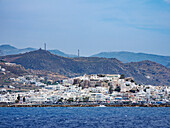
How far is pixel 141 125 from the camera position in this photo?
258ft

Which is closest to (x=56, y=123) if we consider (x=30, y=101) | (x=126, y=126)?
(x=126, y=126)

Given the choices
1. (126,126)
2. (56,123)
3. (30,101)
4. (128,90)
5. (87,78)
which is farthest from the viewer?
(87,78)

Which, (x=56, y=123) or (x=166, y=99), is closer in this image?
(x=56, y=123)

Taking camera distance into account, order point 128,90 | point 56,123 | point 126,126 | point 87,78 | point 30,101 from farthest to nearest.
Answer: point 87,78, point 128,90, point 30,101, point 56,123, point 126,126

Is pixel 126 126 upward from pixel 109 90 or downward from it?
downward

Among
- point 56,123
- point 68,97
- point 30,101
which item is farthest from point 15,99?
point 56,123

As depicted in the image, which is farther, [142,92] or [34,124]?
[142,92]

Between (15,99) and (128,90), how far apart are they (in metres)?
43.1

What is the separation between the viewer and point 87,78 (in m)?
199

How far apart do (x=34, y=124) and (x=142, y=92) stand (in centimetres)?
10327

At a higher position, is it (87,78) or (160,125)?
(87,78)

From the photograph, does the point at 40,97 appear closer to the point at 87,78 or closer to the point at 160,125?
the point at 87,78

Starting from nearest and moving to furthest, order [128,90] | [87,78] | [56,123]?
[56,123] < [128,90] < [87,78]

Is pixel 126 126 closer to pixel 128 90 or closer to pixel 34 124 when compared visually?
pixel 34 124
